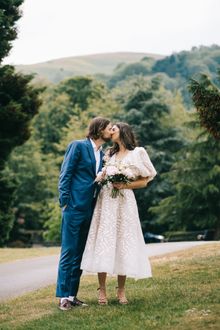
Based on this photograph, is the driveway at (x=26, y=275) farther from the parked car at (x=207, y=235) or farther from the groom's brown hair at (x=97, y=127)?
the parked car at (x=207, y=235)

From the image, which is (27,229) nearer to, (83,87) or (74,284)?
(83,87)

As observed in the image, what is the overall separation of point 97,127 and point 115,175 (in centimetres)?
74

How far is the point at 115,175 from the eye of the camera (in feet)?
24.5

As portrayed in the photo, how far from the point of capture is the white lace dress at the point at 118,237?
748 cm

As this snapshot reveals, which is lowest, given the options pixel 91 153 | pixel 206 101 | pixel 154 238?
pixel 154 238

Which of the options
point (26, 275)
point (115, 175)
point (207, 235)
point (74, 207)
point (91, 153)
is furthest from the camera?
point (207, 235)

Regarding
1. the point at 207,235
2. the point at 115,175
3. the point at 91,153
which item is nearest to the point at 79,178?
the point at 91,153

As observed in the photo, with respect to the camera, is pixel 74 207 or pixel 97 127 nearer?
pixel 74 207

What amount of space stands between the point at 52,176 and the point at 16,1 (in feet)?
82.4

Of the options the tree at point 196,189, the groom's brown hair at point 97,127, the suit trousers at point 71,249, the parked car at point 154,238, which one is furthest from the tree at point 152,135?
the suit trousers at point 71,249

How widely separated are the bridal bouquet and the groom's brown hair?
1.46ft

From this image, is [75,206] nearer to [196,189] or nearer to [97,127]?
[97,127]

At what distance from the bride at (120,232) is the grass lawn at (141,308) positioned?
433 mm

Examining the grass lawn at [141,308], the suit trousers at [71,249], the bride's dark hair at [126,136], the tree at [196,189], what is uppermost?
the bride's dark hair at [126,136]
